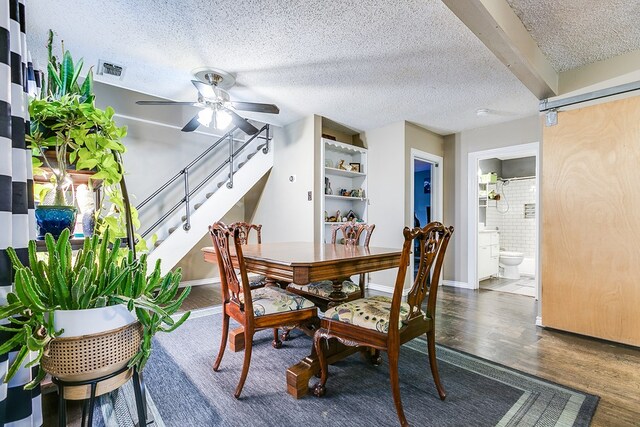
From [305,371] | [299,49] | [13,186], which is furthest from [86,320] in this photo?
[299,49]

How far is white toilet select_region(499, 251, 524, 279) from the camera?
5368mm

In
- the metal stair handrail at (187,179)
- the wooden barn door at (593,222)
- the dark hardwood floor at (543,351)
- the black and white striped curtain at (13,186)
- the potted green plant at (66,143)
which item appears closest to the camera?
the black and white striped curtain at (13,186)

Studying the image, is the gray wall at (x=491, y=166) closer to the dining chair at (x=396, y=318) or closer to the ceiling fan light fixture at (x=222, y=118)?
the ceiling fan light fixture at (x=222, y=118)

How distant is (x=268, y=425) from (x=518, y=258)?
17.6 ft

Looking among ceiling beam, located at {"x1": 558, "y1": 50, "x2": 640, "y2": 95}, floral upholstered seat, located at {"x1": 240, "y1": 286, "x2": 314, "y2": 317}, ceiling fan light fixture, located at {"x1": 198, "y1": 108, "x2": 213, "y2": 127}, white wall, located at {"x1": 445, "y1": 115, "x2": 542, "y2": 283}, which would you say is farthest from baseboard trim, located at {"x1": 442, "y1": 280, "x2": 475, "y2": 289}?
ceiling fan light fixture, located at {"x1": 198, "y1": 108, "x2": 213, "y2": 127}

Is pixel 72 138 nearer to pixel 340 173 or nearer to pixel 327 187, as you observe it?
Result: pixel 327 187

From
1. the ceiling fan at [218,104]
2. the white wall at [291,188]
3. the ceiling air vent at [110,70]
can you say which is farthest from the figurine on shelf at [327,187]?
the ceiling air vent at [110,70]

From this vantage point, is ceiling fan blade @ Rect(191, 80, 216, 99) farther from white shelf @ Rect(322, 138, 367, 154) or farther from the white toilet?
the white toilet

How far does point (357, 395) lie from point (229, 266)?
1081 millimetres

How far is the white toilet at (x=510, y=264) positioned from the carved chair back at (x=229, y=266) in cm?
517

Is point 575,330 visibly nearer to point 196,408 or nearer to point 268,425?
point 268,425

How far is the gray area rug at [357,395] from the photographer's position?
158cm

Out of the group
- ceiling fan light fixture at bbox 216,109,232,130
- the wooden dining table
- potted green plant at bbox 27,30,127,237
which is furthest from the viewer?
ceiling fan light fixture at bbox 216,109,232,130

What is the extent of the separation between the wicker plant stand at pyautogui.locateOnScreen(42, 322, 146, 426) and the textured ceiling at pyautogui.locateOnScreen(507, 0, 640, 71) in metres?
2.70
